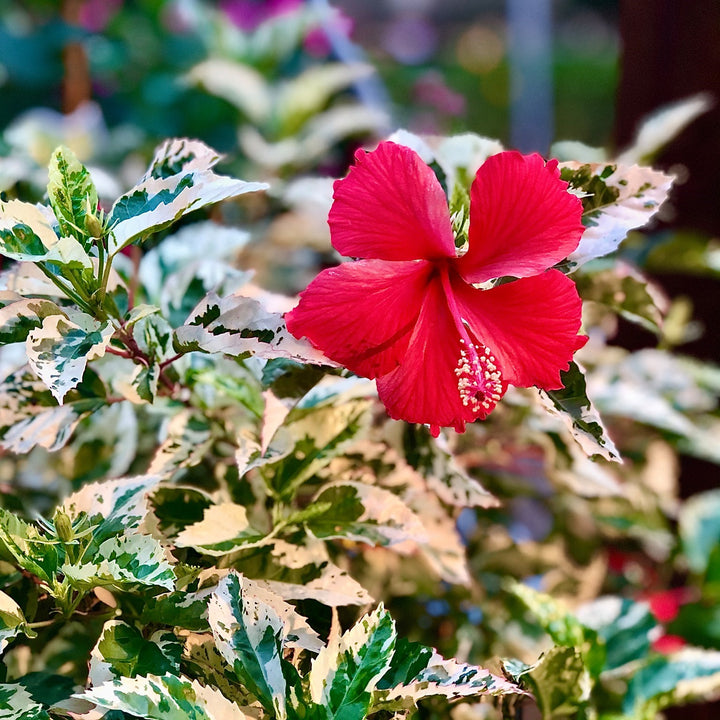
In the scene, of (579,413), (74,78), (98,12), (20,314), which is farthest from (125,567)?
(98,12)

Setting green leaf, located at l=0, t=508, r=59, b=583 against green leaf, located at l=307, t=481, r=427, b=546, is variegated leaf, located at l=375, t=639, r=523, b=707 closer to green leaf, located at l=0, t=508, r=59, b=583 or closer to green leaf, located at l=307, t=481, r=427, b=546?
green leaf, located at l=307, t=481, r=427, b=546

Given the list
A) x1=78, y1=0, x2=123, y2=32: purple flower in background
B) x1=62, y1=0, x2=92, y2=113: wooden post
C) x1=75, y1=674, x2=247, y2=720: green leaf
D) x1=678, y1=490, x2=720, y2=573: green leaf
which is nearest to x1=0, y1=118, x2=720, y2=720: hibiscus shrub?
x1=75, y1=674, x2=247, y2=720: green leaf

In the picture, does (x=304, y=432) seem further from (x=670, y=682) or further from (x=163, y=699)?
(x=670, y=682)

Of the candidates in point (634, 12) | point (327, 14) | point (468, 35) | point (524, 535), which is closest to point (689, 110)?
point (634, 12)

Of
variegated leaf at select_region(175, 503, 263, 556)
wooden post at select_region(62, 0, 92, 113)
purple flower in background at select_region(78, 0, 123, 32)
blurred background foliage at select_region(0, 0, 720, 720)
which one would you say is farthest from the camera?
purple flower in background at select_region(78, 0, 123, 32)

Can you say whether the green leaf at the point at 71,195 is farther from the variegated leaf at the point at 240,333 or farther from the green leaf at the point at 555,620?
the green leaf at the point at 555,620

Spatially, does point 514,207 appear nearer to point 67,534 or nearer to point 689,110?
point 67,534

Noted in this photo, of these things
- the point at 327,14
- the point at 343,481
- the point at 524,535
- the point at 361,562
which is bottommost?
the point at 524,535
